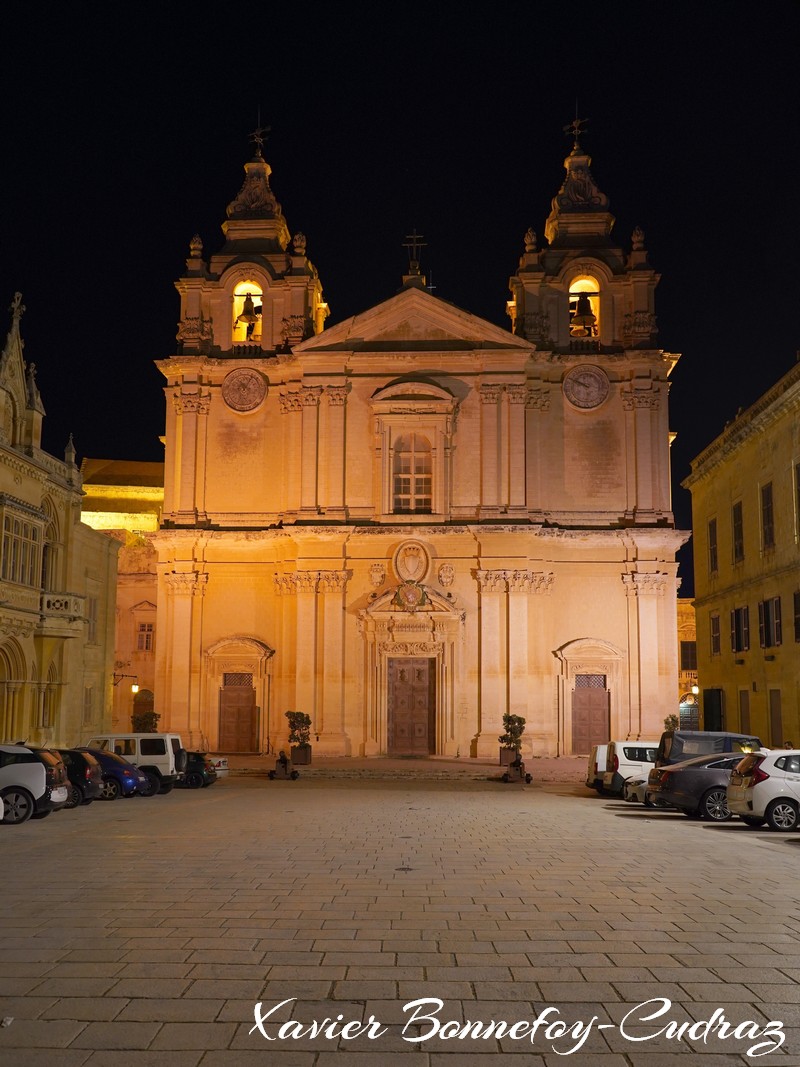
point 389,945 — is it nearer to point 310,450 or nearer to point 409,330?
point 310,450

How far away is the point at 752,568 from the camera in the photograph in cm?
→ 3428

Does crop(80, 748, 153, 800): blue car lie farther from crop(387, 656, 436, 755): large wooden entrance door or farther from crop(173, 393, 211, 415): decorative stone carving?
crop(173, 393, 211, 415): decorative stone carving

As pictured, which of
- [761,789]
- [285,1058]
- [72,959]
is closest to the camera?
[285,1058]

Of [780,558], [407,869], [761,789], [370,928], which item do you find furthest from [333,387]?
[370,928]

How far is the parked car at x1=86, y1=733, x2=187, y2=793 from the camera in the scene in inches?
1037

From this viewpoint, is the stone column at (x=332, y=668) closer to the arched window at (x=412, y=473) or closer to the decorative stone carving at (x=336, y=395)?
the arched window at (x=412, y=473)

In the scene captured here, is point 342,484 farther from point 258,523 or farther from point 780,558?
point 780,558

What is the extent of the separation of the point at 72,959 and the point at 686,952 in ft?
16.0

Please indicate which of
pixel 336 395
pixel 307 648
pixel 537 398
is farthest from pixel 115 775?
pixel 537 398

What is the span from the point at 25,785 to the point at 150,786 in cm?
701

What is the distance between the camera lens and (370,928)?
977cm

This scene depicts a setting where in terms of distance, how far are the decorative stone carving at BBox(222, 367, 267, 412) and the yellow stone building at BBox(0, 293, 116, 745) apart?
7.02 m

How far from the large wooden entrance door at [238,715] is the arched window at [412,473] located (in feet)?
27.9

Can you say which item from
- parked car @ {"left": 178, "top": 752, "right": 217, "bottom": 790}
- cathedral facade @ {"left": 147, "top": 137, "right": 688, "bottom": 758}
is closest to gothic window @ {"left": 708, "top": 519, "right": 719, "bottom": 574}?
cathedral facade @ {"left": 147, "top": 137, "right": 688, "bottom": 758}
